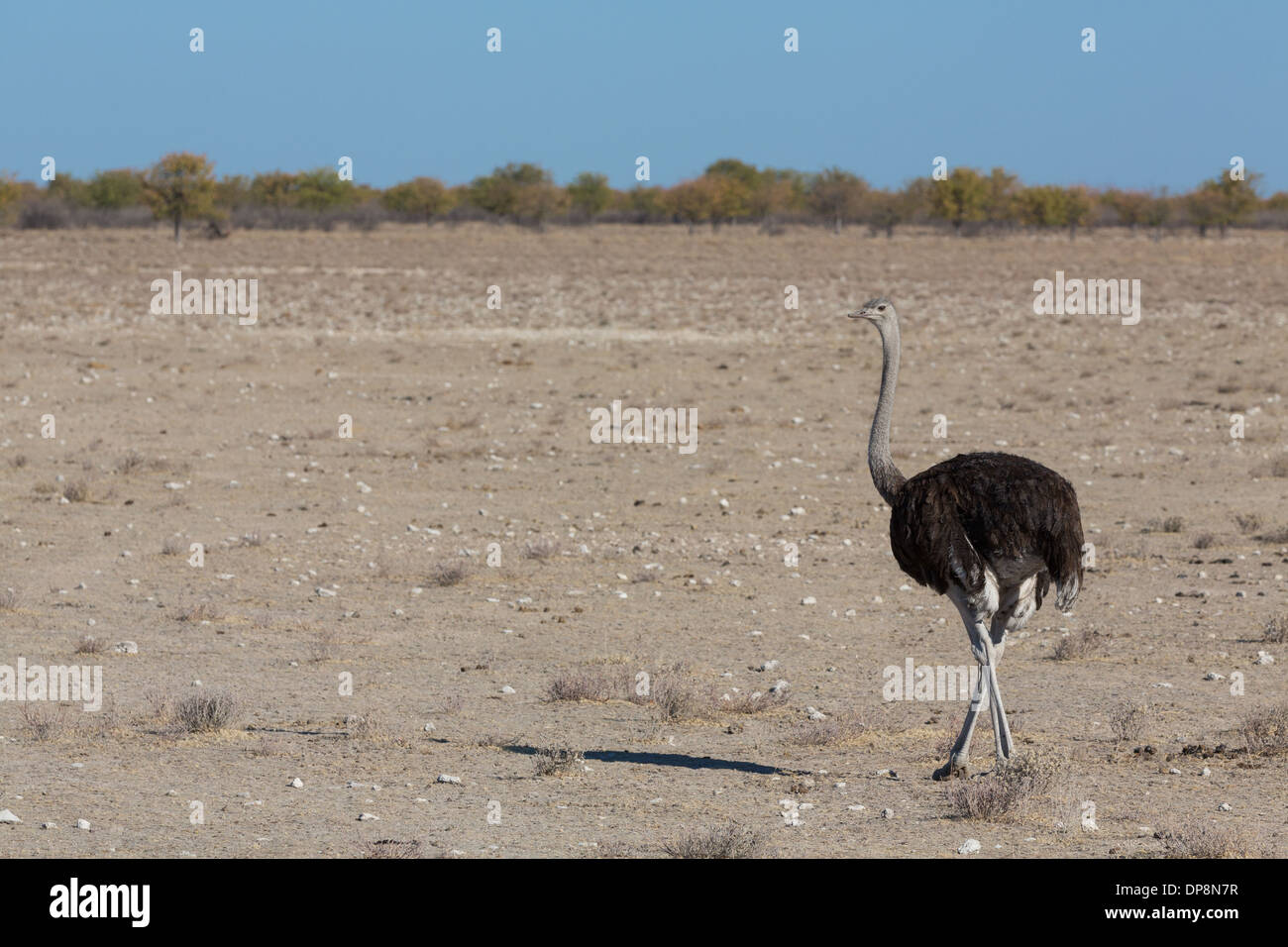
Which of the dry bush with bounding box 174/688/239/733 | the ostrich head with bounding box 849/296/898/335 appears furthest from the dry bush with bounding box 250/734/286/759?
the ostrich head with bounding box 849/296/898/335

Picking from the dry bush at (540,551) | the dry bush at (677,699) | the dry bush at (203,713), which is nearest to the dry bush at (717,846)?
the dry bush at (677,699)

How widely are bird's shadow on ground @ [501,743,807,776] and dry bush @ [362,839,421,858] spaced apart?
1.80 m

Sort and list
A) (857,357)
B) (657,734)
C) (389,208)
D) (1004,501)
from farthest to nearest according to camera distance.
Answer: (389,208)
(857,357)
(657,734)
(1004,501)

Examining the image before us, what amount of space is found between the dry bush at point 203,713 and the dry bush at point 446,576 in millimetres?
4297

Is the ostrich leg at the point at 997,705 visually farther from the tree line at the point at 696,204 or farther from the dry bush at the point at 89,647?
the tree line at the point at 696,204

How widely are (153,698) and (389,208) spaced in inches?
5307

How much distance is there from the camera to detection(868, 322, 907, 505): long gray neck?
8.98 meters

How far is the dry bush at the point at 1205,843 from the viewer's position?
721cm

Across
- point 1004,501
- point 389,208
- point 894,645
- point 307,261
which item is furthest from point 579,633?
point 389,208

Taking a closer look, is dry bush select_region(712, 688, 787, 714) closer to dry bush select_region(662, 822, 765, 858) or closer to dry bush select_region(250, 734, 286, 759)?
dry bush select_region(250, 734, 286, 759)

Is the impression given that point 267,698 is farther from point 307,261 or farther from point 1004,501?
point 307,261
